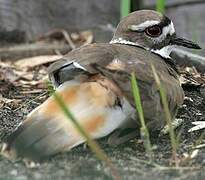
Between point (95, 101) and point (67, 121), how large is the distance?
0.46 feet

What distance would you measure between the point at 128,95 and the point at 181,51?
5.44 feet

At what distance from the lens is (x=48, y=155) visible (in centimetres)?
242

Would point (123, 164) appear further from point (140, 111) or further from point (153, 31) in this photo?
point (153, 31)

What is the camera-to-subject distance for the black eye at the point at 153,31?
10.5 feet

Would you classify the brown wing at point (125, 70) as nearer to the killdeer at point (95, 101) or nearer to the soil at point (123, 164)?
the killdeer at point (95, 101)

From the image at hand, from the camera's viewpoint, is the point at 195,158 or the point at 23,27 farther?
the point at 23,27

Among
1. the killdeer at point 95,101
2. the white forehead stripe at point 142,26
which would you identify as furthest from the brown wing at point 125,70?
the white forehead stripe at point 142,26

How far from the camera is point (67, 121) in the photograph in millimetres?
2467

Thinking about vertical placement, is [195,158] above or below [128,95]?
below

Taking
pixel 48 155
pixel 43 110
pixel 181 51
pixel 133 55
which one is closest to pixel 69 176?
pixel 48 155

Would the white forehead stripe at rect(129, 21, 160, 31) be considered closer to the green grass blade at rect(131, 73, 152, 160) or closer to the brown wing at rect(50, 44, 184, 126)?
the brown wing at rect(50, 44, 184, 126)

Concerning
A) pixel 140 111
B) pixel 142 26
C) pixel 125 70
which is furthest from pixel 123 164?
pixel 142 26

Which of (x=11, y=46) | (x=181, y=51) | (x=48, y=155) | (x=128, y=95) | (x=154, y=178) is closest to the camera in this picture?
(x=154, y=178)

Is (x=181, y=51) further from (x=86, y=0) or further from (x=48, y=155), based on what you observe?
(x=48, y=155)
